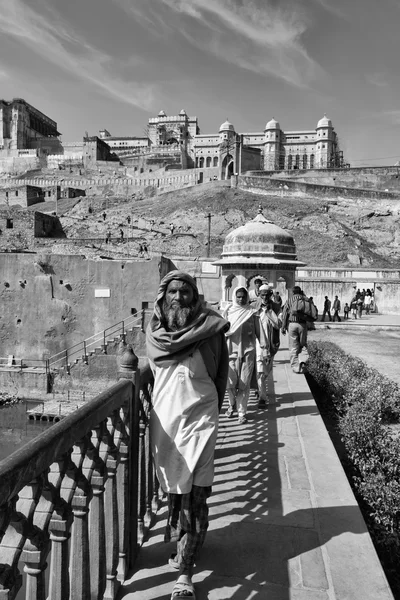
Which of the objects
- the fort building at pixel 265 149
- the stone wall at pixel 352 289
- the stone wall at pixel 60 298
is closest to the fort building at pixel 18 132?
the fort building at pixel 265 149

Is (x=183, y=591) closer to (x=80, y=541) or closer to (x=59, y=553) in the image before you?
(x=80, y=541)

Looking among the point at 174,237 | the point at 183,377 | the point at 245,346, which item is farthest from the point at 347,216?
the point at 183,377

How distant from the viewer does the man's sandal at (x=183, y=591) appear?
2.42m

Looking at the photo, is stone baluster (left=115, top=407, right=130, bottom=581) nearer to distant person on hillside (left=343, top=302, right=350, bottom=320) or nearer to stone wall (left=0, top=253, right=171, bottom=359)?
stone wall (left=0, top=253, right=171, bottom=359)

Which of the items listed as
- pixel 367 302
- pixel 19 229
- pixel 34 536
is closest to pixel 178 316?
pixel 34 536

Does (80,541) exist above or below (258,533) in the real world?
above

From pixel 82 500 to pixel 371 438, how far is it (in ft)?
13.1

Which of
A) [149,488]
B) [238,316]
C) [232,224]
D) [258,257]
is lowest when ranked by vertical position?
[149,488]

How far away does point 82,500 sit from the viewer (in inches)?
89.1

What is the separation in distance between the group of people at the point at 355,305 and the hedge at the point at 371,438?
12783 millimetres

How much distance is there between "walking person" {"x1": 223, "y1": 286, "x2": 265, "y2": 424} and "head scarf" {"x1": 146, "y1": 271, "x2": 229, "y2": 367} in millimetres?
2952

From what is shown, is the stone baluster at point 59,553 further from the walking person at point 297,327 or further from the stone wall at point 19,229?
the stone wall at point 19,229

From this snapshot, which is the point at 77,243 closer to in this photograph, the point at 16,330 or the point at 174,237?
the point at 174,237

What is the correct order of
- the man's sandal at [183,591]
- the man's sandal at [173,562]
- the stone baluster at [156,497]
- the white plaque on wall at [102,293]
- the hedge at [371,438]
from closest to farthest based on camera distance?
the man's sandal at [183,591], the man's sandal at [173,562], the stone baluster at [156,497], the hedge at [371,438], the white plaque on wall at [102,293]
